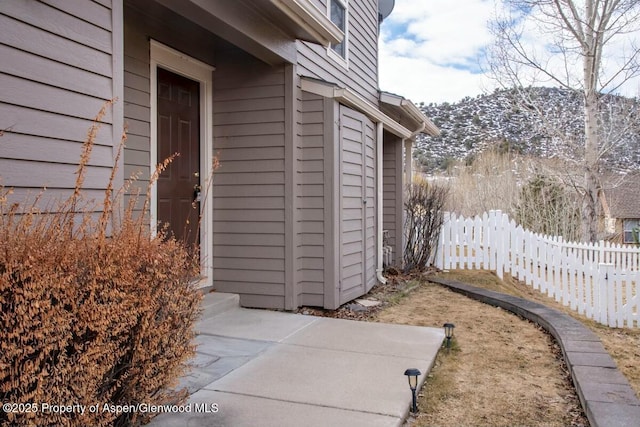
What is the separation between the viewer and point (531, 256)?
8398 mm

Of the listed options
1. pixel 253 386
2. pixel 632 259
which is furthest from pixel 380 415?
pixel 632 259

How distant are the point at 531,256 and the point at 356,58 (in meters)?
4.51

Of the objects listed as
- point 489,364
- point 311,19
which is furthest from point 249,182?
point 489,364

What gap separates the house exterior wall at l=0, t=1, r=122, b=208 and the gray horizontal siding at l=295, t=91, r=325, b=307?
2.72 meters

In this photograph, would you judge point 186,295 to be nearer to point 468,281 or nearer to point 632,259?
point 468,281

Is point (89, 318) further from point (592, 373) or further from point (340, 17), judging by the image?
point (340, 17)

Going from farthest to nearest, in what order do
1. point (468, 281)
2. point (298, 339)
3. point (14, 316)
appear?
point (468, 281) → point (298, 339) → point (14, 316)

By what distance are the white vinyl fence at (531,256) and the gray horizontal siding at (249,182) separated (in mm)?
4468

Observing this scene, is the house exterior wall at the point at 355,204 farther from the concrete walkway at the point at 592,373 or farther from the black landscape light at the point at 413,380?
the black landscape light at the point at 413,380

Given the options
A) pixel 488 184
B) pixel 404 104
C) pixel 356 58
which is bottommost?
pixel 488 184

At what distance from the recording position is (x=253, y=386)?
3.06 meters

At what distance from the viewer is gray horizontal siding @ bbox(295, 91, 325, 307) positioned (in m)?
5.34

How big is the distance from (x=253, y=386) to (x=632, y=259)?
27.9ft

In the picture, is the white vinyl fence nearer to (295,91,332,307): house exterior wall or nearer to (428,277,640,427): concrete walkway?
(428,277,640,427): concrete walkway
